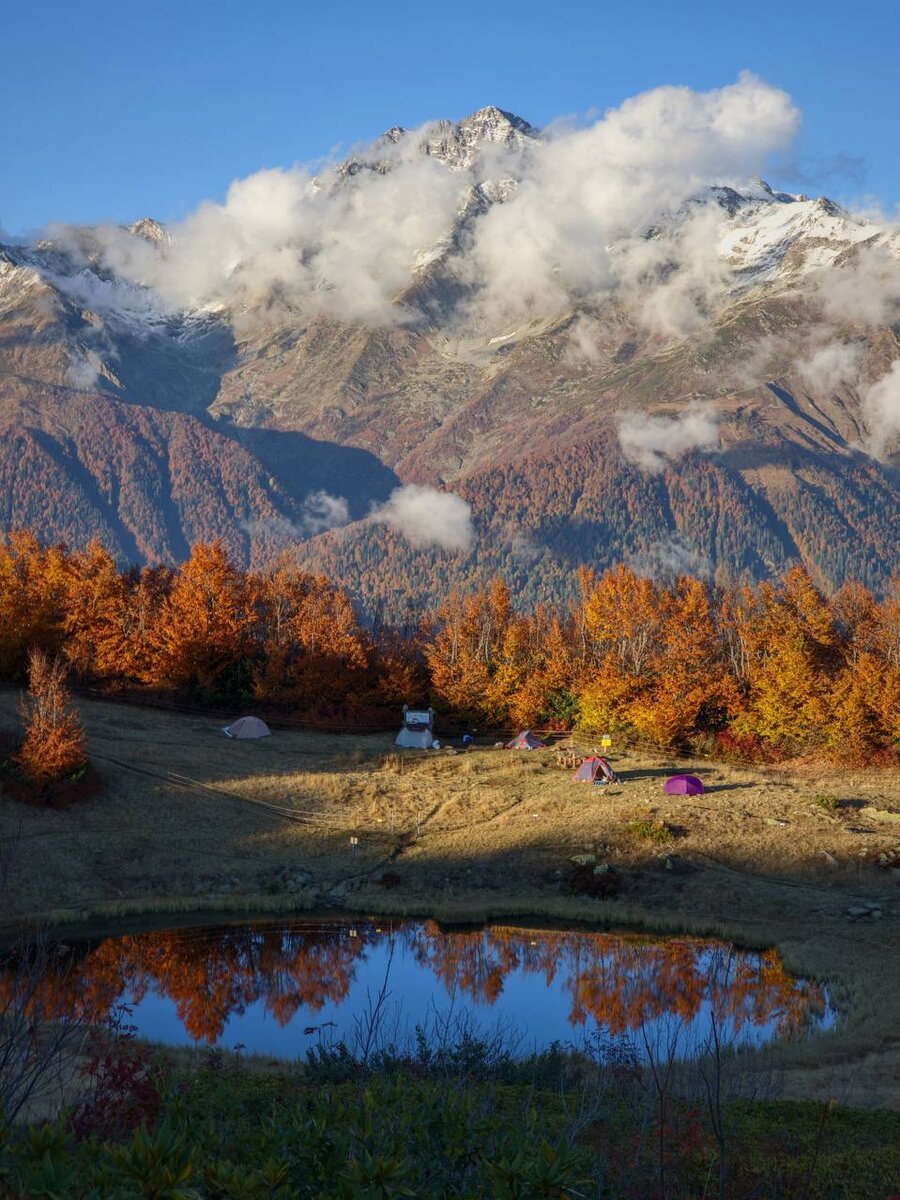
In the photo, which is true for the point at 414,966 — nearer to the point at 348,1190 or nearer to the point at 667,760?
the point at 348,1190

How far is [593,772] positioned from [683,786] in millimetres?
6546

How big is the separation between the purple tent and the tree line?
1966 cm

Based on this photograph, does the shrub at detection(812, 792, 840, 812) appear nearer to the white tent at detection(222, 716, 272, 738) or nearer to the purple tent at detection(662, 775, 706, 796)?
the purple tent at detection(662, 775, 706, 796)

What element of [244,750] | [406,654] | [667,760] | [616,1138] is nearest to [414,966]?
[616,1138]

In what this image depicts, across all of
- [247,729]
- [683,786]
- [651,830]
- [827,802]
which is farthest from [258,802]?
[827,802]

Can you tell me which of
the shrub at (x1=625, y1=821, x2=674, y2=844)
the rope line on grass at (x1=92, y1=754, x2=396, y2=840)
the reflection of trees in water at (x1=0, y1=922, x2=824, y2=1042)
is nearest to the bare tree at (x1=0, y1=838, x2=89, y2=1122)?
the reflection of trees in water at (x1=0, y1=922, x2=824, y2=1042)

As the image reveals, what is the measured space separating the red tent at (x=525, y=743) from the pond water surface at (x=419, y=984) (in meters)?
37.9

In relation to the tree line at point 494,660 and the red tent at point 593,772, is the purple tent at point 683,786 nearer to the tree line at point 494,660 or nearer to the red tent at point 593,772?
the red tent at point 593,772

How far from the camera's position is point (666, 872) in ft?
164

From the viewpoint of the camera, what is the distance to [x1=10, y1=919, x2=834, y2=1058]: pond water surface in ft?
102

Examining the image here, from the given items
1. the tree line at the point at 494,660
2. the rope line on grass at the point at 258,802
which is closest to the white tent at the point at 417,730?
the tree line at the point at 494,660

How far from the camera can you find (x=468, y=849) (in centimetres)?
5388

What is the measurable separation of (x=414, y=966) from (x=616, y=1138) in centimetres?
2366

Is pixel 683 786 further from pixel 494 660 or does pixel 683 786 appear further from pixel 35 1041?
pixel 35 1041
